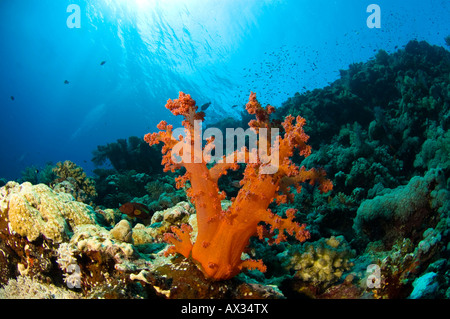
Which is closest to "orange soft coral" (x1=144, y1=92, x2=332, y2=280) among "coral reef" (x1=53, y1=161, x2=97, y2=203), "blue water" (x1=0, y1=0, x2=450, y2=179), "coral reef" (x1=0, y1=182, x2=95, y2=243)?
"coral reef" (x1=0, y1=182, x2=95, y2=243)

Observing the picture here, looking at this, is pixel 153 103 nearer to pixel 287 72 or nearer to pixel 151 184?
pixel 287 72

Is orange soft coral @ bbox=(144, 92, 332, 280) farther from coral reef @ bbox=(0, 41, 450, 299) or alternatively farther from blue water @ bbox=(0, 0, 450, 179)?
blue water @ bbox=(0, 0, 450, 179)

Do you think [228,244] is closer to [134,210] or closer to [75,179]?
[134,210]

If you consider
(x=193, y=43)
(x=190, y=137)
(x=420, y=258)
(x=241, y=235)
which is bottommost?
(x=420, y=258)

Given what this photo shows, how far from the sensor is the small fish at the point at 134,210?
5457 mm

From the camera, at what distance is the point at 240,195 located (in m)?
2.48

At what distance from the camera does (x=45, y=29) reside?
55312 millimetres

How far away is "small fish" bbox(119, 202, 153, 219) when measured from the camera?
5457 mm

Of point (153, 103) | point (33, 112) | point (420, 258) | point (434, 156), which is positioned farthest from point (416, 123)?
point (33, 112)

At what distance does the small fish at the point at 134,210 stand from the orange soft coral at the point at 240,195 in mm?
3301

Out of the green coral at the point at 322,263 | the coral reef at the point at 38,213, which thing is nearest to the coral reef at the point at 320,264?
the green coral at the point at 322,263

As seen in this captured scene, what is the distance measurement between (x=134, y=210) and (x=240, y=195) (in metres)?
3.94

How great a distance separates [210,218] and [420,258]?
2.45 metres

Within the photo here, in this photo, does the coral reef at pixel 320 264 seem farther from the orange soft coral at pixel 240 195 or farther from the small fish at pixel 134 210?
the small fish at pixel 134 210
